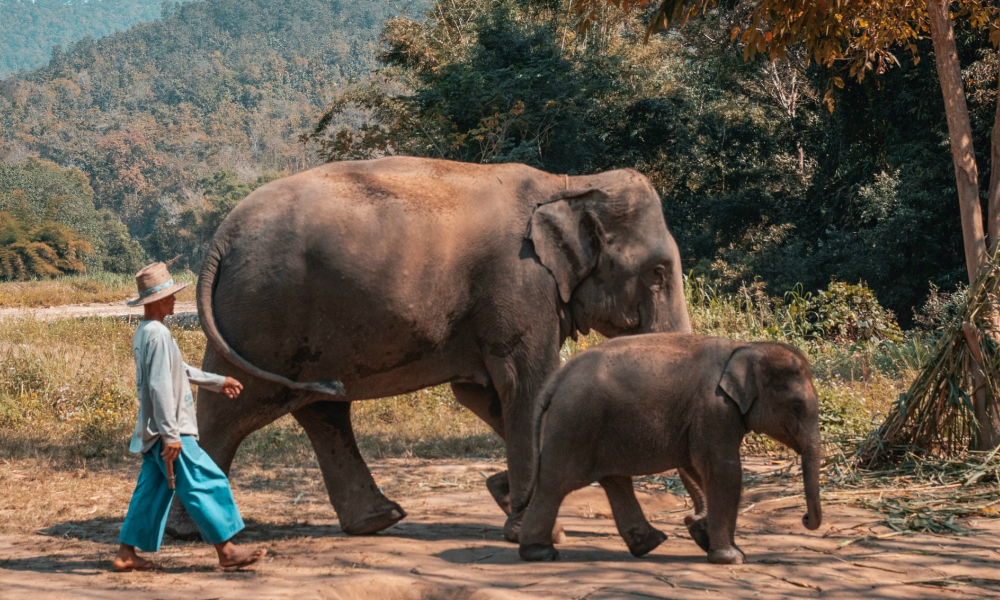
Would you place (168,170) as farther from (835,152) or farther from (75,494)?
(75,494)

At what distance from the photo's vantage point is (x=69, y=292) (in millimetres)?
35031

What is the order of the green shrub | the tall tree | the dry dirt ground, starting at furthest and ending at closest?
the green shrub
the tall tree
the dry dirt ground

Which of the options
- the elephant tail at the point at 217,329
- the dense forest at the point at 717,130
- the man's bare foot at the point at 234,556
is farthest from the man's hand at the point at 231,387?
the dense forest at the point at 717,130

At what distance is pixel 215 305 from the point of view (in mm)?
5227

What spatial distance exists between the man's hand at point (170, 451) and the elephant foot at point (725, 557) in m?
2.49

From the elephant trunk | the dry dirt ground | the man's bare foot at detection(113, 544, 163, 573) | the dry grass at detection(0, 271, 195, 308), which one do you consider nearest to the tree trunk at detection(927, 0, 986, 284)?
the dry dirt ground

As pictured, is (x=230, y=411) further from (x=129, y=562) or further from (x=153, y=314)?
(x=129, y=562)

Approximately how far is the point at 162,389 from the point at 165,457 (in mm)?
307

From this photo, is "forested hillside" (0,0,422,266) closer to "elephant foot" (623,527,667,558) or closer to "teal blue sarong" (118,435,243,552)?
"teal blue sarong" (118,435,243,552)

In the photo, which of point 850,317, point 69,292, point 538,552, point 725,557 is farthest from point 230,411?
point 69,292

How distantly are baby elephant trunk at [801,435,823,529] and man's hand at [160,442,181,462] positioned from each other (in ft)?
9.42

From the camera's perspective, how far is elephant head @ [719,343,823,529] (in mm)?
4770

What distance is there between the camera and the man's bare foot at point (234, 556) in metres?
4.72

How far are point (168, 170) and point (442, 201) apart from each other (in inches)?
3041
